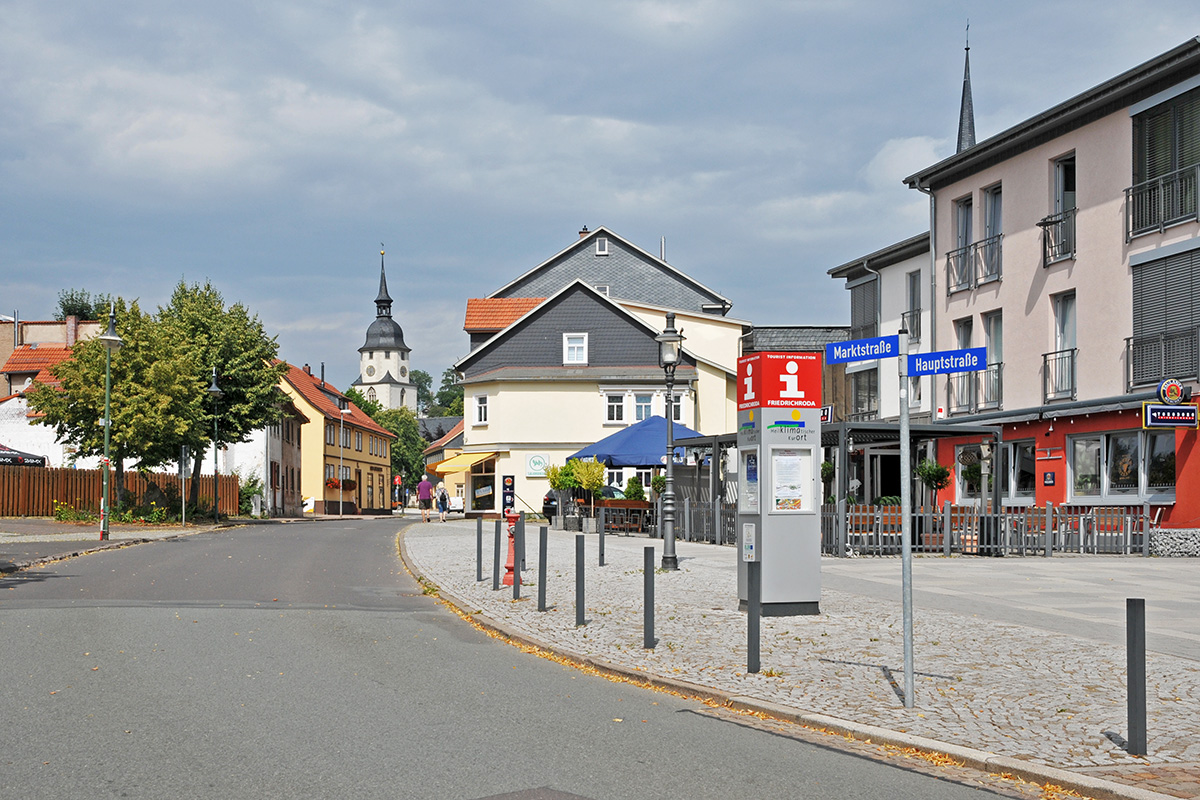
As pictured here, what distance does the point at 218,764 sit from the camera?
6.25m

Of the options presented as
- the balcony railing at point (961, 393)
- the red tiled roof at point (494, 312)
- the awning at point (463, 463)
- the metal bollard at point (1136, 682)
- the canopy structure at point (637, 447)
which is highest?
the red tiled roof at point (494, 312)

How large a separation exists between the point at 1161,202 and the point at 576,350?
31.6 meters

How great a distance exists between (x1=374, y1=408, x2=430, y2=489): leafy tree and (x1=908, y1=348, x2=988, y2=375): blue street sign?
12398cm

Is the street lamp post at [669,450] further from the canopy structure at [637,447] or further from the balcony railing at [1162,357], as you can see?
the balcony railing at [1162,357]

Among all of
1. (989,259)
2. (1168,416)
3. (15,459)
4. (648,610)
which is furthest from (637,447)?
(15,459)

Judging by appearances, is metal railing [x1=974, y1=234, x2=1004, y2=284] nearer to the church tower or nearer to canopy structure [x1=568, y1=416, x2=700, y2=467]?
canopy structure [x1=568, y1=416, x2=700, y2=467]

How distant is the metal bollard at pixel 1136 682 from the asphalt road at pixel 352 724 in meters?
1.07

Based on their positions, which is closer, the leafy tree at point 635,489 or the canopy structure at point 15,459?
the leafy tree at point 635,489

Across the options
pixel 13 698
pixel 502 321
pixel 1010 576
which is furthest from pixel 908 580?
pixel 502 321

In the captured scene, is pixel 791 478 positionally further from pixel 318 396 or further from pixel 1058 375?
pixel 318 396

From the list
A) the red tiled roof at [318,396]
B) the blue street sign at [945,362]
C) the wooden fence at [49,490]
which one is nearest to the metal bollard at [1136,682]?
the blue street sign at [945,362]

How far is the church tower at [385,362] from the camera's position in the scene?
171375 millimetres

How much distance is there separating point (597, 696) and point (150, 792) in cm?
370

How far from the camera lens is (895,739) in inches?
276
